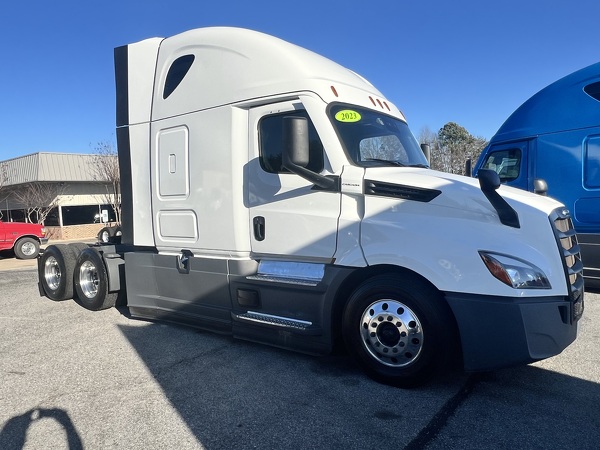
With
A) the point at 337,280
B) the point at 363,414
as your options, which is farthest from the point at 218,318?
the point at 363,414

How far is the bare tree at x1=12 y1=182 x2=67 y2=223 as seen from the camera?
82.6ft

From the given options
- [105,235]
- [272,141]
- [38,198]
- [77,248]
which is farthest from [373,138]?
[38,198]

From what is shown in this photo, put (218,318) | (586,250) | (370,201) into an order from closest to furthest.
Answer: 1. (370,201)
2. (218,318)
3. (586,250)

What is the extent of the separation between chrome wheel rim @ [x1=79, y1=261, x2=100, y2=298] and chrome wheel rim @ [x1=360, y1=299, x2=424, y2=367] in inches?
181

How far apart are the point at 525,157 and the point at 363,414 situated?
6.20m

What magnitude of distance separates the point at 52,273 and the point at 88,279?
1.17 m

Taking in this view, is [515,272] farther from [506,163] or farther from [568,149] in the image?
[506,163]

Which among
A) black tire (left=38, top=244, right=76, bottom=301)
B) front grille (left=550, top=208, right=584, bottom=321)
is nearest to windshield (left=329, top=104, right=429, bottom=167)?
front grille (left=550, top=208, right=584, bottom=321)

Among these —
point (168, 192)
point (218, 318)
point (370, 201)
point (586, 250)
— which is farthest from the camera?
point (586, 250)

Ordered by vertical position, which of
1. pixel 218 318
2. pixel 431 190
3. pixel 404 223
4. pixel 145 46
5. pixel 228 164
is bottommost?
pixel 218 318

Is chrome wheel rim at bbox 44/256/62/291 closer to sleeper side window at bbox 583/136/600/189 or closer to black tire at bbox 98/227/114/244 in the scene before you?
black tire at bbox 98/227/114/244

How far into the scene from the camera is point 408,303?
12.1 ft

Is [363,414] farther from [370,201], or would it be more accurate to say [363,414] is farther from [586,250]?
[586,250]

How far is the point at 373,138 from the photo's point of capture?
14.6ft
